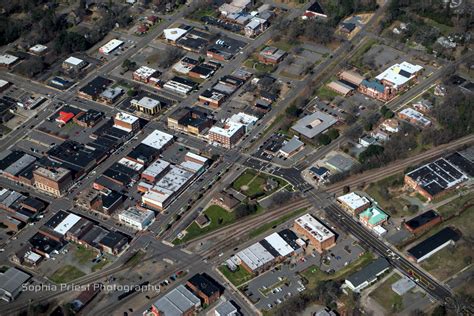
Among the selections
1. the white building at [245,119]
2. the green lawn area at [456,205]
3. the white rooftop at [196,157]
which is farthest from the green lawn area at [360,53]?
the white rooftop at [196,157]

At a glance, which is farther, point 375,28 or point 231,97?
point 375,28

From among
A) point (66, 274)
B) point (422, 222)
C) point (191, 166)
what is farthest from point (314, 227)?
point (66, 274)

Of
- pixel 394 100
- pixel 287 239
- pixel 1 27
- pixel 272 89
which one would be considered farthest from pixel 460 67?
pixel 1 27

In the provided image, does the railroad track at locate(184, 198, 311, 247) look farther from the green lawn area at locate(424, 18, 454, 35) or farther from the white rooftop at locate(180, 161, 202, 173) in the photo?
the green lawn area at locate(424, 18, 454, 35)

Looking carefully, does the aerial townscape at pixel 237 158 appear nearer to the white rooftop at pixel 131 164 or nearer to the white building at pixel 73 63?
the white rooftop at pixel 131 164

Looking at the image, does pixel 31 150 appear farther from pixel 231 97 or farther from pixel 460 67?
pixel 460 67

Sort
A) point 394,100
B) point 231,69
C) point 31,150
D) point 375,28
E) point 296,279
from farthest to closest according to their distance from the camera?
point 375,28 → point 231,69 → point 394,100 → point 31,150 → point 296,279

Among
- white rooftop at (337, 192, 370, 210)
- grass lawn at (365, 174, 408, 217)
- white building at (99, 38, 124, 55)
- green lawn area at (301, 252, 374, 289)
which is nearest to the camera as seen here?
green lawn area at (301, 252, 374, 289)

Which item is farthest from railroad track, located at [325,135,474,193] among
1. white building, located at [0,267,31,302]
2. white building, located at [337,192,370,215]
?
white building, located at [0,267,31,302]
